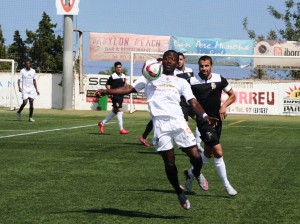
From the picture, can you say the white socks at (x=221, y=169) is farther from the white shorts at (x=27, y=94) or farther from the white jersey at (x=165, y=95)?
the white shorts at (x=27, y=94)

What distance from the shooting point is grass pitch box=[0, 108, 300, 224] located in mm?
8414

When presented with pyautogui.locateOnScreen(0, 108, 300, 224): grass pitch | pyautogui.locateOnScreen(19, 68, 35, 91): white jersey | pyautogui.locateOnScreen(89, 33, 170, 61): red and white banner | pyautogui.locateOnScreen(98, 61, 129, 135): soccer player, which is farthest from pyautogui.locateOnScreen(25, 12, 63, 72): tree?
pyautogui.locateOnScreen(0, 108, 300, 224): grass pitch

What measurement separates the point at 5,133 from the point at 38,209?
460 inches

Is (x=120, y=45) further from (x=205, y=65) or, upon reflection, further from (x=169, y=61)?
(x=169, y=61)

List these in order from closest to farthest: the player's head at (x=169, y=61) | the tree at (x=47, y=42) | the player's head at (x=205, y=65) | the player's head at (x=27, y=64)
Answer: the player's head at (x=169, y=61), the player's head at (x=205, y=65), the player's head at (x=27, y=64), the tree at (x=47, y=42)

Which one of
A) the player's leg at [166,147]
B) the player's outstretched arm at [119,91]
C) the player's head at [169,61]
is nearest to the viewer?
the player's leg at [166,147]

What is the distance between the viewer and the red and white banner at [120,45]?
4466 centimetres

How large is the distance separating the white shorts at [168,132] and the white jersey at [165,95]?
71mm

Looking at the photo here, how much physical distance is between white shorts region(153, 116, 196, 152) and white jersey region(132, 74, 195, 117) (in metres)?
0.07

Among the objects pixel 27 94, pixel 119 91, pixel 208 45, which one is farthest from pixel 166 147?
pixel 208 45

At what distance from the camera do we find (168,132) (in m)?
8.84

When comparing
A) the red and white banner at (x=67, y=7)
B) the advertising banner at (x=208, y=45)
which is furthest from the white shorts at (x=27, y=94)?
the advertising banner at (x=208, y=45)

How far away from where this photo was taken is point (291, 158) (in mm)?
15211

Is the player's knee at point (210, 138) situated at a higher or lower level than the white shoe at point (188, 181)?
higher
